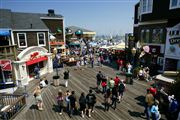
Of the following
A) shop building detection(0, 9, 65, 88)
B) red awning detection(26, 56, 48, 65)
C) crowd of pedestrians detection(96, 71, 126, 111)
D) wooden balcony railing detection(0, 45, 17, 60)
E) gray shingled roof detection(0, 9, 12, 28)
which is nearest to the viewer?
crowd of pedestrians detection(96, 71, 126, 111)

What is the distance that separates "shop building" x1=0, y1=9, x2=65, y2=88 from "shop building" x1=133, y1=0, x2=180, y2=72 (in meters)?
14.6

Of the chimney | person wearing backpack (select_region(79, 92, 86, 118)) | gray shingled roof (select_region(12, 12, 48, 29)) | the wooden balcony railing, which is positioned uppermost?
the chimney

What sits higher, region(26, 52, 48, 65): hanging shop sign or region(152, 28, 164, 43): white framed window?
region(152, 28, 164, 43): white framed window

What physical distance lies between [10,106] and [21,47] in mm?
11824

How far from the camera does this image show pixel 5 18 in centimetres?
1966

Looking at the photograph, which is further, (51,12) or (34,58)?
(51,12)

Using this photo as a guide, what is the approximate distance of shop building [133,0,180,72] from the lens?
17297 millimetres

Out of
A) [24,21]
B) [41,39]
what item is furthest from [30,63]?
[24,21]

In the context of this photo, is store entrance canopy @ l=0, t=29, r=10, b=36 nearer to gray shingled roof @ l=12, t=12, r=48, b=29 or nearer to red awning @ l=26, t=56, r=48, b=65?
gray shingled roof @ l=12, t=12, r=48, b=29

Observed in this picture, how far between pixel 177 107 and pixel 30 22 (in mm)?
21127

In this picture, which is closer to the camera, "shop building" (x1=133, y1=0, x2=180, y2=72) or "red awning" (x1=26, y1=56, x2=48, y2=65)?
"shop building" (x1=133, y1=0, x2=180, y2=72)

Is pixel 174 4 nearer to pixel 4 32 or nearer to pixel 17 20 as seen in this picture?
pixel 4 32

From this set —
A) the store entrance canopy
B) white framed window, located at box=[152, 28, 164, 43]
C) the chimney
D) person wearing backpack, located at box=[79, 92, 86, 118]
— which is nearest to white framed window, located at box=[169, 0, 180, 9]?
white framed window, located at box=[152, 28, 164, 43]

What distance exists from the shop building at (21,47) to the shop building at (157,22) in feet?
47.8
